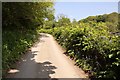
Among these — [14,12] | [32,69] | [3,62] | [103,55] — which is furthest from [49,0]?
[103,55]

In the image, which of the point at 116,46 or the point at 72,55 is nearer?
the point at 116,46

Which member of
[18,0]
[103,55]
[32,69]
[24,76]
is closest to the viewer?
[103,55]

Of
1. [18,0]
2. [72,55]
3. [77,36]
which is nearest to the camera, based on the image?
[18,0]

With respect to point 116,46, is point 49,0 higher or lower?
higher

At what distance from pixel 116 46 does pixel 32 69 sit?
19.4ft

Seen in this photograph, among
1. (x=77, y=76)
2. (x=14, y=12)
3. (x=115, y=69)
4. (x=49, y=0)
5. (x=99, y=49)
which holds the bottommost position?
(x=77, y=76)

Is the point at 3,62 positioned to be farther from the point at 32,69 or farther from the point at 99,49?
the point at 99,49

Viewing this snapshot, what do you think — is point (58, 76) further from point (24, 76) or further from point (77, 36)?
point (77, 36)

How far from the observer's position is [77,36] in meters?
17.6

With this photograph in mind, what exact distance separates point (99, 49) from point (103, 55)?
0.54 m

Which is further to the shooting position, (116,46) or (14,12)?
(14,12)

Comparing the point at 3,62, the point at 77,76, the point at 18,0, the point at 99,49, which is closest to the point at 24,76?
the point at 3,62

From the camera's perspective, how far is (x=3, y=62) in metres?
12.3

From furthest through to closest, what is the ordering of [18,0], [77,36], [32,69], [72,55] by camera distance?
1. [72,55]
2. [77,36]
3. [18,0]
4. [32,69]
